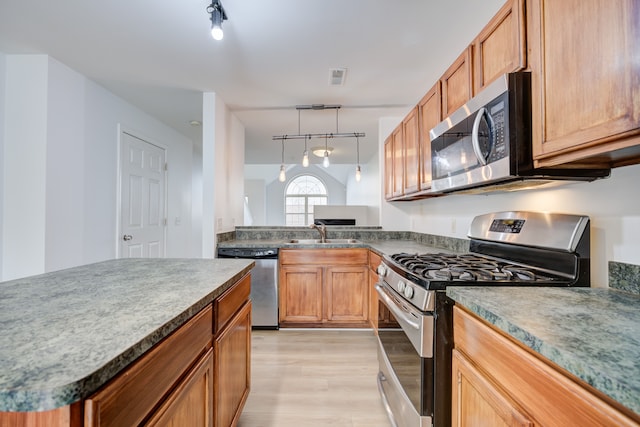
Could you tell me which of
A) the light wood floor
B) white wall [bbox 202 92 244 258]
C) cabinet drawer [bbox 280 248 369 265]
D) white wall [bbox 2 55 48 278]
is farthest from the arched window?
white wall [bbox 2 55 48 278]

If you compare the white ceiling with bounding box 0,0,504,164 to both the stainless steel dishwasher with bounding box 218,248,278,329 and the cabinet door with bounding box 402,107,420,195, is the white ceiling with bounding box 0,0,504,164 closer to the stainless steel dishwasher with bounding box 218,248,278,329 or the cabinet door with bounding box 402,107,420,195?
the cabinet door with bounding box 402,107,420,195

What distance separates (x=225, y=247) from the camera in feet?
9.11

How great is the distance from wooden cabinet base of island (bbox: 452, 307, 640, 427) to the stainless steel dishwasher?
197cm

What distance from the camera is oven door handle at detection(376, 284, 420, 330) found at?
1.23 meters

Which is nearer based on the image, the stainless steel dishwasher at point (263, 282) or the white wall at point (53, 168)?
the white wall at point (53, 168)

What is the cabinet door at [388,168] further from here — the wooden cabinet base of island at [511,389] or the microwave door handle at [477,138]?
the wooden cabinet base of island at [511,389]

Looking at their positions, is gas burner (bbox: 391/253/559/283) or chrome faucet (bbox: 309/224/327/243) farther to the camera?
chrome faucet (bbox: 309/224/327/243)

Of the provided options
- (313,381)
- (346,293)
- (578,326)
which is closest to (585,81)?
(578,326)

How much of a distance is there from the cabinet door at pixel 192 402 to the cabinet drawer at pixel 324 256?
1784mm

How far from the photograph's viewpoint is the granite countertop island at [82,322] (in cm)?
45

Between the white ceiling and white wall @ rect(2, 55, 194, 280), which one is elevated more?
the white ceiling

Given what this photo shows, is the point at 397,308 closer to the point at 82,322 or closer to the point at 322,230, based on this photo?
the point at 82,322

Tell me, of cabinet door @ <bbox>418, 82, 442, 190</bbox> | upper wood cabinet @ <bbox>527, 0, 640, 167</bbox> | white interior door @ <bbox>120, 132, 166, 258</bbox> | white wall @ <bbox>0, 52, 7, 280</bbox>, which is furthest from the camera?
white interior door @ <bbox>120, 132, 166, 258</bbox>

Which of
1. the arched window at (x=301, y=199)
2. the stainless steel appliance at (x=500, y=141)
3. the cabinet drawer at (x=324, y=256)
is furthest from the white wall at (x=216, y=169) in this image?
the arched window at (x=301, y=199)
